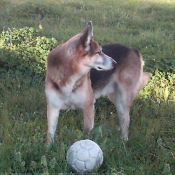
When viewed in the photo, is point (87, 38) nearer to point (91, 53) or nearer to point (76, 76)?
point (91, 53)

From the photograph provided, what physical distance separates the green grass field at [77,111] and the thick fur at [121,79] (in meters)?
0.24

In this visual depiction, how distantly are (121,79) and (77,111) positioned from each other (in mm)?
785

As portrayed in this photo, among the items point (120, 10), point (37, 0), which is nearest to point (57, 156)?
point (120, 10)

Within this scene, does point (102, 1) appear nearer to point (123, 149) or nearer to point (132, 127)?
point (132, 127)

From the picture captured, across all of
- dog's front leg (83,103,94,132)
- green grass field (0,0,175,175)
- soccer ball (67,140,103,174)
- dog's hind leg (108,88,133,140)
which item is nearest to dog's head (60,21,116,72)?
dog's front leg (83,103,94,132)

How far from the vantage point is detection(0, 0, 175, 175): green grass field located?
3.68 m

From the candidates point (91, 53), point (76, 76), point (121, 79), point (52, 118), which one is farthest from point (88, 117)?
point (121, 79)

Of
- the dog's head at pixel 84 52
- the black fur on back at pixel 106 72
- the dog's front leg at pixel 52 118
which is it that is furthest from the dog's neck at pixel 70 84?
the black fur on back at pixel 106 72

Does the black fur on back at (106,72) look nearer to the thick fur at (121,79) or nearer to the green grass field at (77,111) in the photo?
the thick fur at (121,79)

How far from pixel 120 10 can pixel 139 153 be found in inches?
319

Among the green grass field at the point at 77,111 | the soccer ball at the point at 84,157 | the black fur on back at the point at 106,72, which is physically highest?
the black fur on back at the point at 106,72

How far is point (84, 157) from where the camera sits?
11.4 feet

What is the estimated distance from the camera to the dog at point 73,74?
4160 millimetres

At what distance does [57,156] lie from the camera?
142 inches
